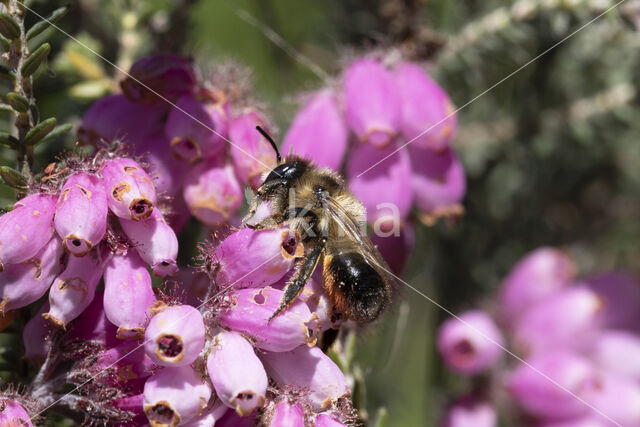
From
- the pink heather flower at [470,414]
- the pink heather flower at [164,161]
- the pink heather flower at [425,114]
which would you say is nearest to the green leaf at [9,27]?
the pink heather flower at [164,161]

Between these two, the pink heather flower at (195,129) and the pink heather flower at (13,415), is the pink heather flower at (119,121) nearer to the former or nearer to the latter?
the pink heather flower at (195,129)

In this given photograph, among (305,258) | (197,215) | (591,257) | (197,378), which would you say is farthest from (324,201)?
(591,257)

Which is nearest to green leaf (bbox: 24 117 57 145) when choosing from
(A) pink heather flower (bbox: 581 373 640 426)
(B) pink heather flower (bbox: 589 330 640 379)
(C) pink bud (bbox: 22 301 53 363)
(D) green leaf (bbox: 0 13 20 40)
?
(D) green leaf (bbox: 0 13 20 40)

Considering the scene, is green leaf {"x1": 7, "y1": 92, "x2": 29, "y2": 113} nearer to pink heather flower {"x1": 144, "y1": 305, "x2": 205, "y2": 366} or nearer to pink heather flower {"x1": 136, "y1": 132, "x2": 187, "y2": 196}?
pink heather flower {"x1": 136, "y1": 132, "x2": 187, "y2": 196}

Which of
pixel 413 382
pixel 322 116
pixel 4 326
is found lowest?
pixel 413 382

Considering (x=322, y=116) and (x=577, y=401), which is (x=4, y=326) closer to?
(x=322, y=116)

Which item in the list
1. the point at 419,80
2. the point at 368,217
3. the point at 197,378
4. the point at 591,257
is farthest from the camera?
the point at 591,257

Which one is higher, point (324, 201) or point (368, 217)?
point (324, 201)
